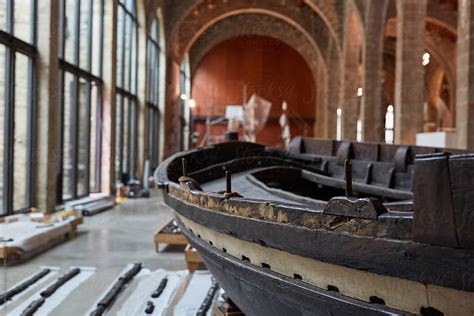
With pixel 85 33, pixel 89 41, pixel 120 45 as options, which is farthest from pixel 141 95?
pixel 85 33

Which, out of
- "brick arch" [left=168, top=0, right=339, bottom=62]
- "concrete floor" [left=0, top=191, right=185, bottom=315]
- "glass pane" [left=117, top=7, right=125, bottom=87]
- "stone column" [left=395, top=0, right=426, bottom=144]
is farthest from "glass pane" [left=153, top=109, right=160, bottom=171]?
"stone column" [left=395, top=0, right=426, bottom=144]

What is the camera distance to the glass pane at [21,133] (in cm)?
940

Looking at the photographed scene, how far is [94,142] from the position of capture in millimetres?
14219

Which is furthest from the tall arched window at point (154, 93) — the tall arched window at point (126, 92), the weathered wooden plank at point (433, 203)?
the weathered wooden plank at point (433, 203)

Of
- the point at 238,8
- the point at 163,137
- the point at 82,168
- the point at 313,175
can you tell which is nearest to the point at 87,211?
the point at 82,168

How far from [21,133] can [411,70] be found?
8943mm

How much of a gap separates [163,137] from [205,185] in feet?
59.2

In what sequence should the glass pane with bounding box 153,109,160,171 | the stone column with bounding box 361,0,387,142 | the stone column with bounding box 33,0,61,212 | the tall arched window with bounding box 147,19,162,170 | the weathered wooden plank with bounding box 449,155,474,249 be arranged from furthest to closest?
the glass pane with bounding box 153,109,160,171, the tall arched window with bounding box 147,19,162,170, the stone column with bounding box 361,0,387,142, the stone column with bounding box 33,0,61,212, the weathered wooden plank with bounding box 449,155,474,249

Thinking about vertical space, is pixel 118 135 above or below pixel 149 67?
below

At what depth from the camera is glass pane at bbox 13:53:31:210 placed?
940 cm

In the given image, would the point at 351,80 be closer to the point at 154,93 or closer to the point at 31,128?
the point at 154,93

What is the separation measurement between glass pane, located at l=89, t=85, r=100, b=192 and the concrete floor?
3499mm

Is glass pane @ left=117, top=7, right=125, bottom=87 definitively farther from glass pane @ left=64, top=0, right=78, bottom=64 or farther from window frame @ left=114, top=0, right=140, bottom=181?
glass pane @ left=64, top=0, right=78, bottom=64

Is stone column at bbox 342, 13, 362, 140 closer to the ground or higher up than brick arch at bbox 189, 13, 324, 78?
closer to the ground
